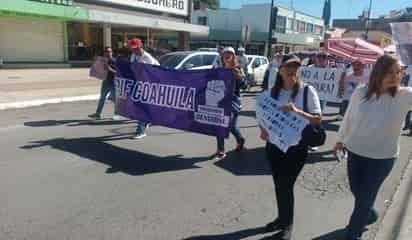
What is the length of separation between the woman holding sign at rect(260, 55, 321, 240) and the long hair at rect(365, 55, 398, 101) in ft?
1.51

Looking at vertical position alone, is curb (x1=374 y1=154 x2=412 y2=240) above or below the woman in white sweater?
below

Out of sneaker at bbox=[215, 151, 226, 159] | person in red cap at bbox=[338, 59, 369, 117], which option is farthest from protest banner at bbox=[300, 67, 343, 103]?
sneaker at bbox=[215, 151, 226, 159]

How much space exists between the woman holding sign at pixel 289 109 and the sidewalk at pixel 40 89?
29.2ft

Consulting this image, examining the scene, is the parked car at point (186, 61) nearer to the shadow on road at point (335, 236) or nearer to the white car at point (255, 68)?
the white car at point (255, 68)

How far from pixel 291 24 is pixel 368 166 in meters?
50.1

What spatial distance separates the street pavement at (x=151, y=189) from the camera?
3.58 meters

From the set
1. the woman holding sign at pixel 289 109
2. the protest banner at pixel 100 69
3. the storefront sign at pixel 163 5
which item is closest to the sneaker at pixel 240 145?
the woman holding sign at pixel 289 109

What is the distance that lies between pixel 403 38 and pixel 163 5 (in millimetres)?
22870

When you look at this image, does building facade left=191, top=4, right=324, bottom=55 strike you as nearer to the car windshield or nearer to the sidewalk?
the sidewalk

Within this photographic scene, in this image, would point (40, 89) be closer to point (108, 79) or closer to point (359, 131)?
point (108, 79)

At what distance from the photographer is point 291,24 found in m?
50.0

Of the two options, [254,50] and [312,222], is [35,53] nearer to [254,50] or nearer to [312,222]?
[312,222]

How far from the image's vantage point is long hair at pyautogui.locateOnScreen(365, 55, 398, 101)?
9.57 feet

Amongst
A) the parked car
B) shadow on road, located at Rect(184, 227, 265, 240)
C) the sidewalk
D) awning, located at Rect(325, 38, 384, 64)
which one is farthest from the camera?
the parked car
